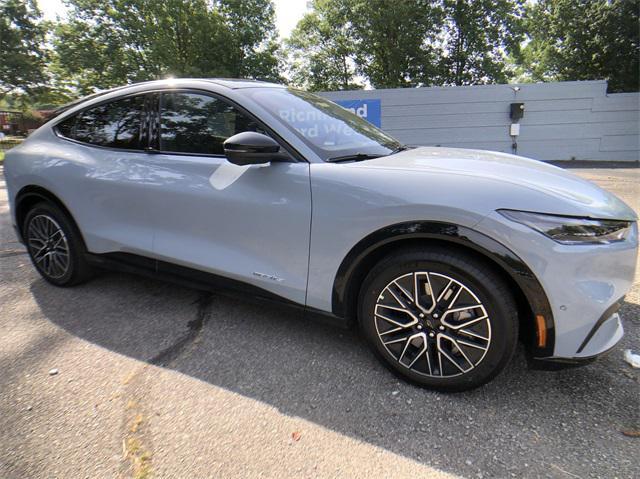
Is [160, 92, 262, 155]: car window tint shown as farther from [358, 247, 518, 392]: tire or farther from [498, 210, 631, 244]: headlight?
[498, 210, 631, 244]: headlight

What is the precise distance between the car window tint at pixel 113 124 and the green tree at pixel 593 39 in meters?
27.5

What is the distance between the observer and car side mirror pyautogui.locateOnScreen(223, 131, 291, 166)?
2.13m

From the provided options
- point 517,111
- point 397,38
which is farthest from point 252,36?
point 517,111

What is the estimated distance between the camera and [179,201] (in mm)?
2555

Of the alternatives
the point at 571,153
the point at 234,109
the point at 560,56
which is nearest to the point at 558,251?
the point at 234,109

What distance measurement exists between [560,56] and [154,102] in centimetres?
2904

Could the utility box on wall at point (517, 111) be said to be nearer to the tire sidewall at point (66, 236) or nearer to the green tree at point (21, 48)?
the tire sidewall at point (66, 236)

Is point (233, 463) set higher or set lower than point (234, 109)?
lower

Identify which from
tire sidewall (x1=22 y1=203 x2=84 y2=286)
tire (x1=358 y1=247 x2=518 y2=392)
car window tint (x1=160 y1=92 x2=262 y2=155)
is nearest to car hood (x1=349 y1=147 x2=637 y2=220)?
tire (x1=358 y1=247 x2=518 y2=392)

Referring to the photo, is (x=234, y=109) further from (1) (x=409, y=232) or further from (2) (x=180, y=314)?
(2) (x=180, y=314)

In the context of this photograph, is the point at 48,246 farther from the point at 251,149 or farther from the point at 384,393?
the point at 384,393

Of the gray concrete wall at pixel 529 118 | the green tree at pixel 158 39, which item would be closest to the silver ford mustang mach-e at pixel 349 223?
the gray concrete wall at pixel 529 118

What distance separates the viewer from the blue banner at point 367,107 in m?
14.7

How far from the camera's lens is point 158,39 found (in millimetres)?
25188
